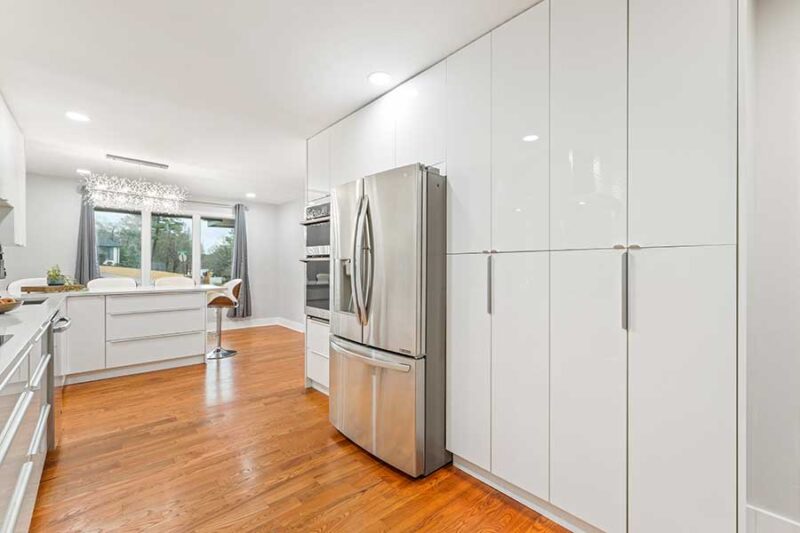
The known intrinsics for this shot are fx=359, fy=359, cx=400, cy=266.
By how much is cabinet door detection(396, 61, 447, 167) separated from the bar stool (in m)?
3.54

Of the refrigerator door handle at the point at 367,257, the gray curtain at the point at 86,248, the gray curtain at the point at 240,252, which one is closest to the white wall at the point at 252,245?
the gray curtain at the point at 86,248

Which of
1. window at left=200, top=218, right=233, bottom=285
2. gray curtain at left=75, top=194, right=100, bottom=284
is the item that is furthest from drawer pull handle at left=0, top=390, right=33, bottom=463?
window at left=200, top=218, right=233, bottom=285

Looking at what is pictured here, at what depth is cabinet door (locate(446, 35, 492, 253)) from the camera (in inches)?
80.1

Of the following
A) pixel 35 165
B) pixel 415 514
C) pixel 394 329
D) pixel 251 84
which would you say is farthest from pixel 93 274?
pixel 415 514

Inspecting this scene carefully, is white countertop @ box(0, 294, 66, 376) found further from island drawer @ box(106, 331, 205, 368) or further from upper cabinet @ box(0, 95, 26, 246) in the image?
island drawer @ box(106, 331, 205, 368)

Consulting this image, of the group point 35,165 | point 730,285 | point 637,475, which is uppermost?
point 35,165

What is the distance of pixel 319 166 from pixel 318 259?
0.95 meters

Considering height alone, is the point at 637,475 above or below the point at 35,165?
below

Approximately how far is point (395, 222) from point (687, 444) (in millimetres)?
1700

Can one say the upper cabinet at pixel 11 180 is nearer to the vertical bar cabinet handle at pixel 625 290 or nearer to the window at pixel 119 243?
the window at pixel 119 243

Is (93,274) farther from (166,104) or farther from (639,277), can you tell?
(639,277)

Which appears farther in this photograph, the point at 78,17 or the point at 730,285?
the point at 78,17

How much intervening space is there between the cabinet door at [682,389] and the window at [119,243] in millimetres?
7078

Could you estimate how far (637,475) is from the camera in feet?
4.87
